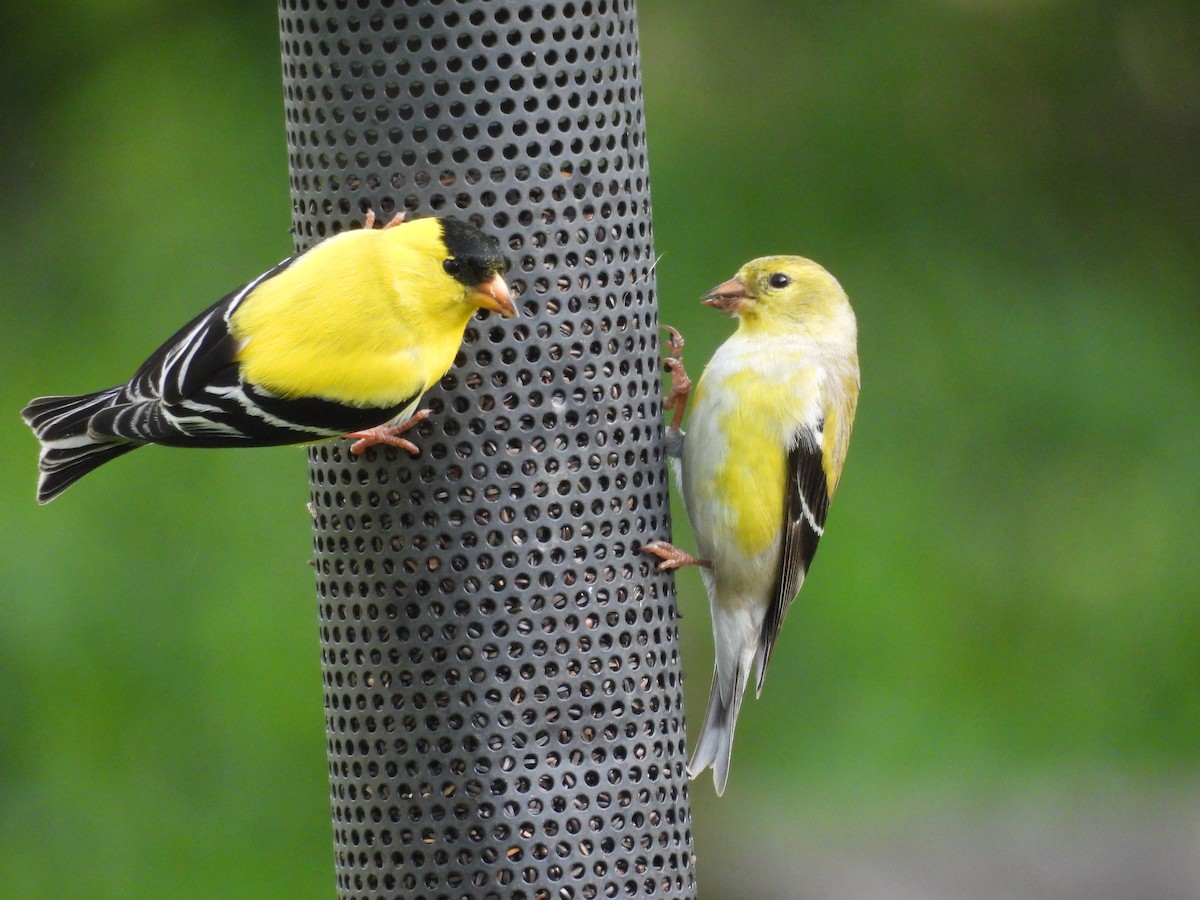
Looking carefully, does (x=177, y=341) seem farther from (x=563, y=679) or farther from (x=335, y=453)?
(x=563, y=679)

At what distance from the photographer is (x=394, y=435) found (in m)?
3.75

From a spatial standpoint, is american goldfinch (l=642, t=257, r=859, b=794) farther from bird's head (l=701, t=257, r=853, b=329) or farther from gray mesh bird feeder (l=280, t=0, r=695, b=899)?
gray mesh bird feeder (l=280, t=0, r=695, b=899)

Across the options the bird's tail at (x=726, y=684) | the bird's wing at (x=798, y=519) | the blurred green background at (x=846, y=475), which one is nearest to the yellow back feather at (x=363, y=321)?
the bird's wing at (x=798, y=519)

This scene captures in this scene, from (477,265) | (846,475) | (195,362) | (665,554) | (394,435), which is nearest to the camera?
(477,265)

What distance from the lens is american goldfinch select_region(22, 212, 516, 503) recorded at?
138 inches

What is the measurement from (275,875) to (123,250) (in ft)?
7.19

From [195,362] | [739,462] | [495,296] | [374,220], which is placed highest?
[374,220]

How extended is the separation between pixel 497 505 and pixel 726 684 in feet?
3.62

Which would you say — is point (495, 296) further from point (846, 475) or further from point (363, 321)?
point (846, 475)

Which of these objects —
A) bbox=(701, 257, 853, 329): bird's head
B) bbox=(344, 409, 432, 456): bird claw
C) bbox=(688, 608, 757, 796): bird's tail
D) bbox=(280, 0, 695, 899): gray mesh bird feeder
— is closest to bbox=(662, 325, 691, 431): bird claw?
bbox=(701, 257, 853, 329): bird's head

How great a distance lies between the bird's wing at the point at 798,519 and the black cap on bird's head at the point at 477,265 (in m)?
1.17

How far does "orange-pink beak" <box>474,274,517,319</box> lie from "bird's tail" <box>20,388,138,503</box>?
Answer: 86 cm

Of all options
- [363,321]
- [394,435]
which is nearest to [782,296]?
[394,435]

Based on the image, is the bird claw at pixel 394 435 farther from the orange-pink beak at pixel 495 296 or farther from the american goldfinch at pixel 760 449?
the american goldfinch at pixel 760 449
